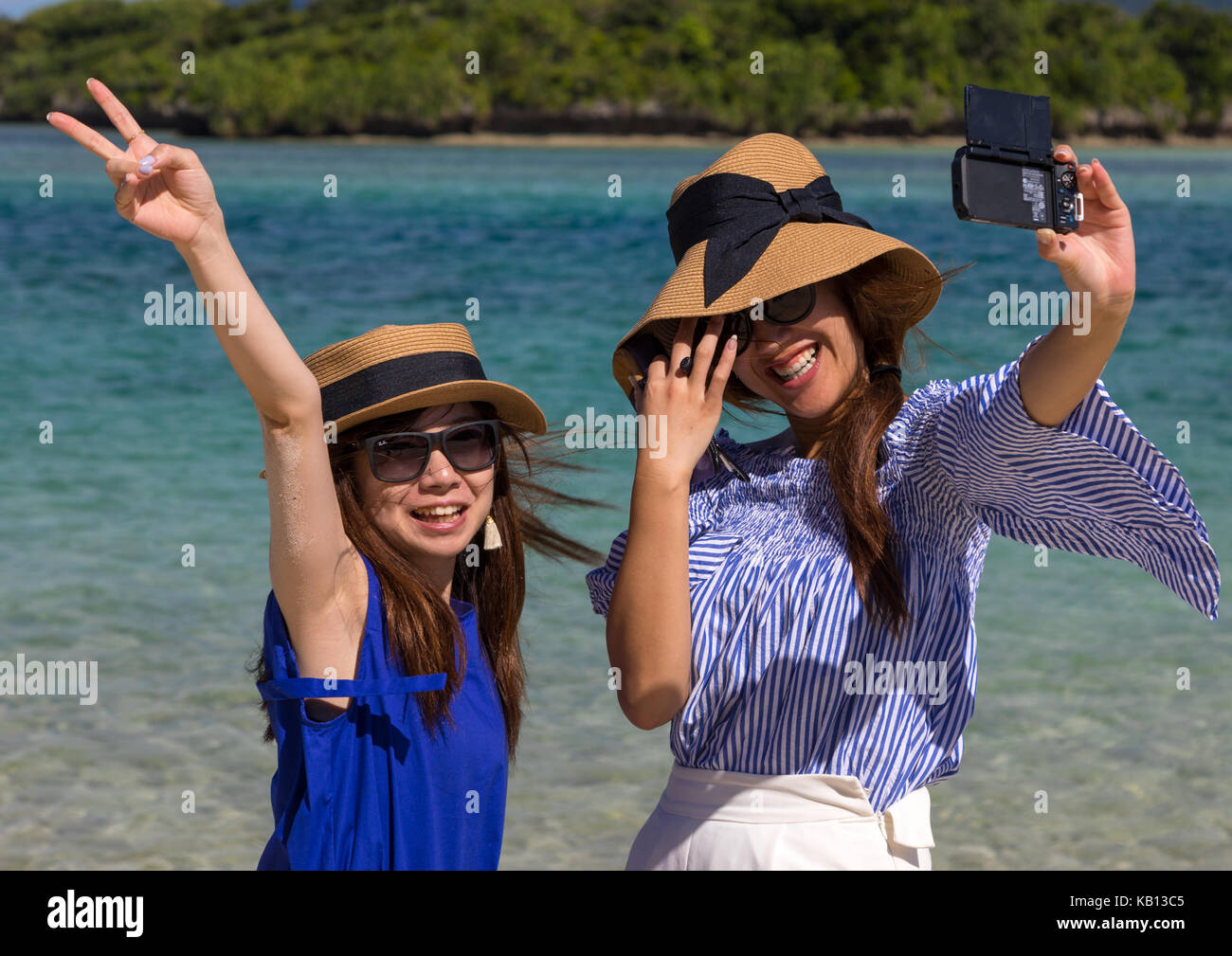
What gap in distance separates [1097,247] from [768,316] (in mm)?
501

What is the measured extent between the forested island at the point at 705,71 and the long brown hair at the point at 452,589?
68.4 metres

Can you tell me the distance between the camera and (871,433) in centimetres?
206

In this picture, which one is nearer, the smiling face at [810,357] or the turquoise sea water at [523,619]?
the smiling face at [810,357]

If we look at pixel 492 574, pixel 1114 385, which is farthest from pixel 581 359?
pixel 492 574

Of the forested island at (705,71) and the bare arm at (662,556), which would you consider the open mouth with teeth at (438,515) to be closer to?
the bare arm at (662,556)

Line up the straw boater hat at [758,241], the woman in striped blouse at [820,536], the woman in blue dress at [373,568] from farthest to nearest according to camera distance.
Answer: the straw boater hat at [758,241]
the woman in striped blouse at [820,536]
the woman in blue dress at [373,568]

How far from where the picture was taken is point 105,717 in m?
4.98

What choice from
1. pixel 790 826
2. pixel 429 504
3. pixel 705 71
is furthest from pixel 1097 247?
pixel 705 71

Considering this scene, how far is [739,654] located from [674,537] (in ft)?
0.75

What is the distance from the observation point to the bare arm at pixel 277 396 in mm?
1702

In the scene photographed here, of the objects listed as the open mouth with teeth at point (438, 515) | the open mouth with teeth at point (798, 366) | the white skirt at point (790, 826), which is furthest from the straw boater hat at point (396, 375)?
the white skirt at point (790, 826)

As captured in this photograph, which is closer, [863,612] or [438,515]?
[863,612]

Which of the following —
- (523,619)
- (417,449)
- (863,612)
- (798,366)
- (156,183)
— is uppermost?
(156,183)

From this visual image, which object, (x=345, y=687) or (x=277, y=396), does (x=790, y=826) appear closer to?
(x=345, y=687)
